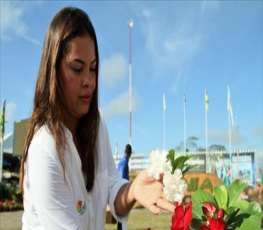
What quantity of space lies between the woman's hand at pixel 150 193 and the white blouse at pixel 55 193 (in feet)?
0.57

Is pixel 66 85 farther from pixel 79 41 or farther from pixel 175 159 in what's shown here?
pixel 175 159

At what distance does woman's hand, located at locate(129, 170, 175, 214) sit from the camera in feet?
4.34

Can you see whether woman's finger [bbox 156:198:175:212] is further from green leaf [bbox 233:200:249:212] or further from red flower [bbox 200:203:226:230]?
green leaf [bbox 233:200:249:212]

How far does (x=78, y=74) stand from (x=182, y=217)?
66cm

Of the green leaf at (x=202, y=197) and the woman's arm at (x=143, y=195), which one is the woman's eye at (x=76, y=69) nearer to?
the woman's arm at (x=143, y=195)

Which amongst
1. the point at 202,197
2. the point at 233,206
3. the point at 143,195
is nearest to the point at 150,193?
the point at 143,195

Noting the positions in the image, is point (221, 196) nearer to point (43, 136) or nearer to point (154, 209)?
point (154, 209)

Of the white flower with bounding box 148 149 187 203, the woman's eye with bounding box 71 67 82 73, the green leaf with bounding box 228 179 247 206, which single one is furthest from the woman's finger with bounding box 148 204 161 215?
the woman's eye with bounding box 71 67 82 73

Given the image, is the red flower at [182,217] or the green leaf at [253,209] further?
the green leaf at [253,209]

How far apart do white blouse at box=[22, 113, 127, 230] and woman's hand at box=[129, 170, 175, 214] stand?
0.57ft

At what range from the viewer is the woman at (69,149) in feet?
4.53

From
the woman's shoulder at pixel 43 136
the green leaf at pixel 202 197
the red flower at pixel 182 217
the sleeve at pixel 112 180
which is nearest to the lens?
the red flower at pixel 182 217

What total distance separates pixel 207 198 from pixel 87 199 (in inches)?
18.0

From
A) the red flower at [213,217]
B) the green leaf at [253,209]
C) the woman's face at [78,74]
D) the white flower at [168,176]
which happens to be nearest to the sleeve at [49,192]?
the woman's face at [78,74]
